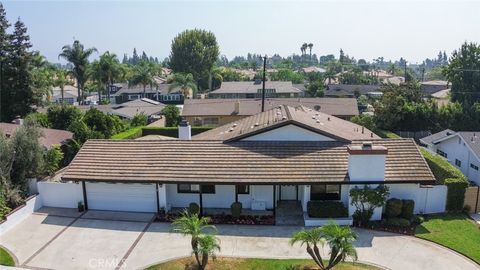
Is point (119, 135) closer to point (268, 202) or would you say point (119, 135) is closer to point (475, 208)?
point (268, 202)

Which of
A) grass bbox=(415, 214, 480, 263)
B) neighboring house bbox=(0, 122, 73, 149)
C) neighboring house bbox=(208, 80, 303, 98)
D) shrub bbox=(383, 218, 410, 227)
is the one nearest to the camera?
grass bbox=(415, 214, 480, 263)

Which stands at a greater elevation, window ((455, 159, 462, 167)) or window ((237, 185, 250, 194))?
window ((237, 185, 250, 194))

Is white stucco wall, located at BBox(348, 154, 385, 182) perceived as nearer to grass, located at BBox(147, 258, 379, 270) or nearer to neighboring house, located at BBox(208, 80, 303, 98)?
grass, located at BBox(147, 258, 379, 270)

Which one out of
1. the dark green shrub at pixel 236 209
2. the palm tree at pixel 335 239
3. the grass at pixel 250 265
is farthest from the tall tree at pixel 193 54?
the palm tree at pixel 335 239

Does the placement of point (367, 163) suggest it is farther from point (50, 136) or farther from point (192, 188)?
point (50, 136)

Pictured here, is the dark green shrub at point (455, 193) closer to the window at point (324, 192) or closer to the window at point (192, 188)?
the window at point (324, 192)

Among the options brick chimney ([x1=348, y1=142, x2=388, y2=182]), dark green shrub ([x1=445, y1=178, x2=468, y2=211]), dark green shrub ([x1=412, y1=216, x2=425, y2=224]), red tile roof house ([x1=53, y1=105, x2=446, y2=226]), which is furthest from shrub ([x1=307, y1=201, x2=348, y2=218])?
dark green shrub ([x1=445, y1=178, x2=468, y2=211])

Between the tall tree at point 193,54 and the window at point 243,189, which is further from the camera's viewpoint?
the tall tree at point 193,54
